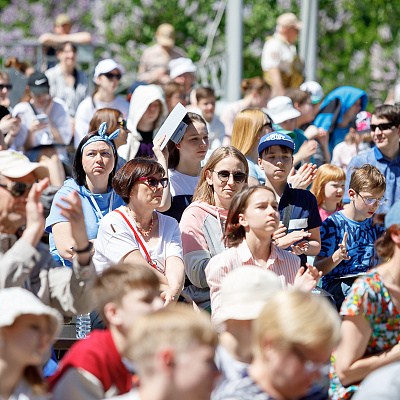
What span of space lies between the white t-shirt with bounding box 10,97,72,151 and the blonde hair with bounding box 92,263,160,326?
14.1ft

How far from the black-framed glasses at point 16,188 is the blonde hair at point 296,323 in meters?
1.22

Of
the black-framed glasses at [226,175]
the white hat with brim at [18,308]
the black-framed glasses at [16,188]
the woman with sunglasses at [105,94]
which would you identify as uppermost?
the black-framed glasses at [16,188]

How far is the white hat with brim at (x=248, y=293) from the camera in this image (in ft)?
10.4

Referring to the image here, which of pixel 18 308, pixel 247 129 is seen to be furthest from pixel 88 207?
pixel 18 308

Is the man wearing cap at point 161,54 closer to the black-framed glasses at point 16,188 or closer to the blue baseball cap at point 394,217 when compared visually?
the blue baseball cap at point 394,217

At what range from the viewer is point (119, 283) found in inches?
118

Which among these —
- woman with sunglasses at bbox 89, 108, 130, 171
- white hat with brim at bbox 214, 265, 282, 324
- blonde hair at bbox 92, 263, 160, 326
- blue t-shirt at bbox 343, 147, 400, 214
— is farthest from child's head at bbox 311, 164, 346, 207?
blonde hair at bbox 92, 263, 160, 326

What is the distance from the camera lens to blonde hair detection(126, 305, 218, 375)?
8.30 feet

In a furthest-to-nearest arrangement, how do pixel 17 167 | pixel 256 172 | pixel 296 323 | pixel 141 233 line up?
pixel 256 172 < pixel 141 233 < pixel 17 167 < pixel 296 323

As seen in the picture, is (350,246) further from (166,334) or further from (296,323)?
(166,334)

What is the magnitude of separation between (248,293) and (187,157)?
8.34 ft

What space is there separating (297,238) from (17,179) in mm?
1804

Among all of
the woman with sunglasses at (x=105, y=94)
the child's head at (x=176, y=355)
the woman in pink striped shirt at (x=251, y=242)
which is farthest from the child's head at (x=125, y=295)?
the woman with sunglasses at (x=105, y=94)

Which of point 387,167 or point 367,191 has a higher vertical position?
point 367,191
